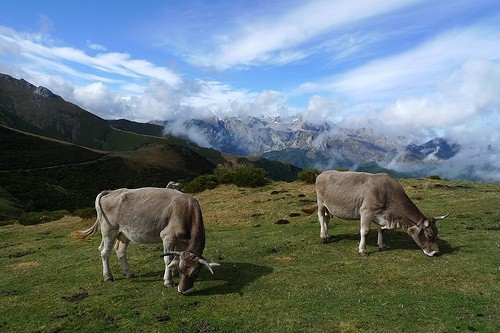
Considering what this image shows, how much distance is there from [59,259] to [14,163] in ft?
558

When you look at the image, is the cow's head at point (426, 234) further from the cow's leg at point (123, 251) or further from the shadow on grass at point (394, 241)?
the cow's leg at point (123, 251)

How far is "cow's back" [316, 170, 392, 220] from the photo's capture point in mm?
20750

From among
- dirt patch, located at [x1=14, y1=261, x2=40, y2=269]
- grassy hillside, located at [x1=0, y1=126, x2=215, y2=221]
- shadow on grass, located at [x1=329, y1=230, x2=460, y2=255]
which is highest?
shadow on grass, located at [x1=329, y1=230, x2=460, y2=255]

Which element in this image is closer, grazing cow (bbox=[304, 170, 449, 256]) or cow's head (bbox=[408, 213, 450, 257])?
cow's head (bbox=[408, 213, 450, 257])

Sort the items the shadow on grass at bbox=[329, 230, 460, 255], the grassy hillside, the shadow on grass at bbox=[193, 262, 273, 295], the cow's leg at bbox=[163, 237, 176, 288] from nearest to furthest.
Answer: the cow's leg at bbox=[163, 237, 176, 288] → the shadow on grass at bbox=[193, 262, 273, 295] → the shadow on grass at bbox=[329, 230, 460, 255] → the grassy hillside

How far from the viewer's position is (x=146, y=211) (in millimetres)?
17172

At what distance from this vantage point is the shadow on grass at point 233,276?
653 inches

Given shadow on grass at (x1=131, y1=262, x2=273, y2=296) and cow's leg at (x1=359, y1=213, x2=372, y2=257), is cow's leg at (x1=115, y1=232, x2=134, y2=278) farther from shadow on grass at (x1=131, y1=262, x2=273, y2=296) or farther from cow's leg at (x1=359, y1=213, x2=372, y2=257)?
cow's leg at (x1=359, y1=213, x2=372, y2=257)

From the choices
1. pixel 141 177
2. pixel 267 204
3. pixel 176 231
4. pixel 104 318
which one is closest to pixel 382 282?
pixel 176 231

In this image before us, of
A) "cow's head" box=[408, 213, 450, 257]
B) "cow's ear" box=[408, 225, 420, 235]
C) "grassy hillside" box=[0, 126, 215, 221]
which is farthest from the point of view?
"grassy hillside" box=[0, 126, 215, 221]

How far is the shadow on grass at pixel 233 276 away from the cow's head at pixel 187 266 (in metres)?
0.77

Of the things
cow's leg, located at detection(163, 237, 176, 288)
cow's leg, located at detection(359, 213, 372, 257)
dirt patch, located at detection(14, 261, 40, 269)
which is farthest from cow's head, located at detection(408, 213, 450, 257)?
dirt patch, located at detection(14, 261, 40, 269)

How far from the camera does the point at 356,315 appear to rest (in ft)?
44.3

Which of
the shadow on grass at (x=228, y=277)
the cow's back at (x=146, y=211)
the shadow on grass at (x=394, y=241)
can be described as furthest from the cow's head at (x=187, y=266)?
the shadow on grass at (x=394, y=241)
